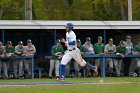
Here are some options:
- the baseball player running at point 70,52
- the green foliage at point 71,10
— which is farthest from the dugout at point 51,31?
the green foliage at point 71,10

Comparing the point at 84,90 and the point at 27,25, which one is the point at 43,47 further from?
the point at 84,90

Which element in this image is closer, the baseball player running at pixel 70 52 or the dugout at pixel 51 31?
the baseball player running at pixel 70 52

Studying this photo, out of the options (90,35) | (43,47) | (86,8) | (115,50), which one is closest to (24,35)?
(43,47)

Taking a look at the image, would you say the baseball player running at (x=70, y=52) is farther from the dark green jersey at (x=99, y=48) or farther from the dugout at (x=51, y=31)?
the dugout at (x=51, y=31)

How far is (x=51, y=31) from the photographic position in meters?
28.2

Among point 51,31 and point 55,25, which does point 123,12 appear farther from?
point 55,25

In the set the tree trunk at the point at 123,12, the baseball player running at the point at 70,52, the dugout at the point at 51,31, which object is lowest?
the baseball player running at the point at 70,52

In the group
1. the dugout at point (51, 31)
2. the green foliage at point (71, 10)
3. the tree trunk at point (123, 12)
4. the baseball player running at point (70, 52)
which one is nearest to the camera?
the baseball player running at point (70, 52)

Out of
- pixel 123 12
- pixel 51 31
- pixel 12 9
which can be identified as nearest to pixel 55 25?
pixel 51 31

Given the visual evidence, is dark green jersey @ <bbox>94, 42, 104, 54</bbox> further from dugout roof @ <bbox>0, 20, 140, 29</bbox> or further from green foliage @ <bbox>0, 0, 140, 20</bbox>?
green foliage @ <bbox>0, 0, 140, 20</bbox>

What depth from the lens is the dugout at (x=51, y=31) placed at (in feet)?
84.5

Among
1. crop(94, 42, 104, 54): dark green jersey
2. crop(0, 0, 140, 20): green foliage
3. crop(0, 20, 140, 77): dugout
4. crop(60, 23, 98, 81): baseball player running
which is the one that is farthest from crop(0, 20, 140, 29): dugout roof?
crop(0, 0, 140, 20): green foliage

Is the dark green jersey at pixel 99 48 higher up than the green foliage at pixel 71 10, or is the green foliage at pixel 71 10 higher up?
the green foliage at pixel 71 10

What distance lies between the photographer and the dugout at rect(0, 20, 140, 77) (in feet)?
84.5
